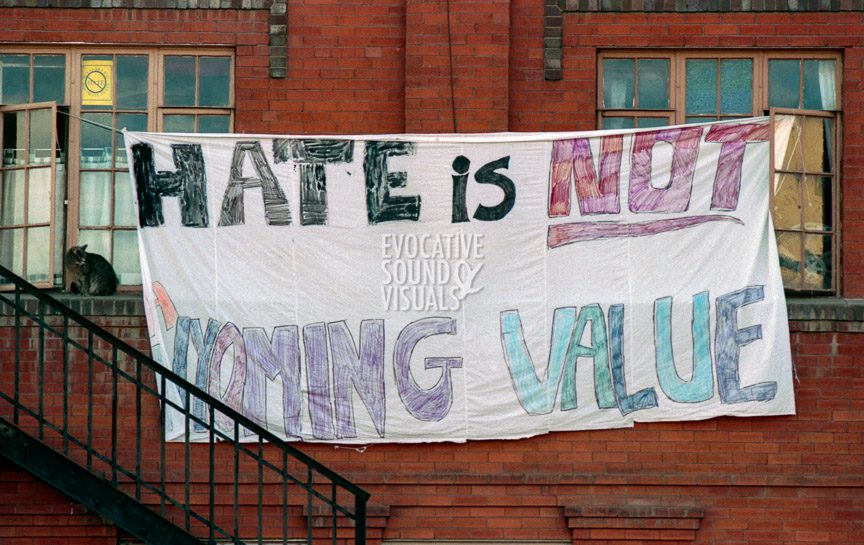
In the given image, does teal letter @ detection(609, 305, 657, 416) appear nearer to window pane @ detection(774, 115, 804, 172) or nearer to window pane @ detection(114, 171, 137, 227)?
window pane @ detection(774, 115, 804, 172)

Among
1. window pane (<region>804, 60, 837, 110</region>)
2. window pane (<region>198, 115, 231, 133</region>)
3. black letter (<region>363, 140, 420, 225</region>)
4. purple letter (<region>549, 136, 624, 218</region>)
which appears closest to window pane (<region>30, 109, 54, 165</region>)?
window pane (<region>198, 115, 231, 133</region>)

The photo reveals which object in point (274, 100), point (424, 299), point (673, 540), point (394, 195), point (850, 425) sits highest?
point (274, 100)

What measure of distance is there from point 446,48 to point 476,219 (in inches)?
54.4

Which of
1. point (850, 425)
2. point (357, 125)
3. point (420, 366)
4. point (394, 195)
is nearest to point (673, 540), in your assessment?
point (850, 425)

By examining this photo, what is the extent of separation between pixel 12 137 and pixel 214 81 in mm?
1638

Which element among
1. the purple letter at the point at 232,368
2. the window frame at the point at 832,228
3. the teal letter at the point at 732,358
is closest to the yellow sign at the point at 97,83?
the purple letter at the point at 232,368

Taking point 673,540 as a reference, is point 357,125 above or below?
above

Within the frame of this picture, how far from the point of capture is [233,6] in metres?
10.5

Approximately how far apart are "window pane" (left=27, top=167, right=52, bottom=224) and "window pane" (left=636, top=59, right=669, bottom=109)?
4.64 metres

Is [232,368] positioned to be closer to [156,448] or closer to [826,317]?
[156,448]

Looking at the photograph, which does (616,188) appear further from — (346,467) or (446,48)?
(346,467)

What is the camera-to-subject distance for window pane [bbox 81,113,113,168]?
1052 centimetres

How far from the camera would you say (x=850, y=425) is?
9.92 m

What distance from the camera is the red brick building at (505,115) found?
9.91m
